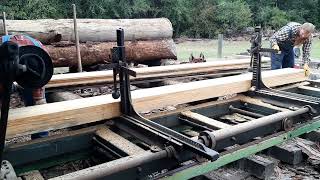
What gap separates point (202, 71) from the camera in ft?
13.6

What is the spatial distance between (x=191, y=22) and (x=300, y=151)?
61.6 feet

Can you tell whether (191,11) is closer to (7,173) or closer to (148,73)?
(148,73)

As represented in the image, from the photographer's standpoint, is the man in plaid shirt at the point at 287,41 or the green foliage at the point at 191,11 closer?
the man in plaid shirt at the point at 287,41

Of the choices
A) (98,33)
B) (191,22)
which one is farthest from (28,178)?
(191,22)

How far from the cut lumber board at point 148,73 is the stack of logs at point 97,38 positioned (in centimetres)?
175

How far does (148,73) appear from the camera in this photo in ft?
12.4

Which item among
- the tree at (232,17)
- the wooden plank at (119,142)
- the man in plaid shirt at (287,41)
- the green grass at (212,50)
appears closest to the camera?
the wooden plank at (119,142)

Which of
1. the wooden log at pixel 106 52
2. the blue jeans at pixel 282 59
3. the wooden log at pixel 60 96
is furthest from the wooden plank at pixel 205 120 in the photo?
the blue jeans at pixel 282 59

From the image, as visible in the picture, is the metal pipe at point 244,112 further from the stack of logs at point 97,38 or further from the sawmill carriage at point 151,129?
the stack of logs at point 97,38

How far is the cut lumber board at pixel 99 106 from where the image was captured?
6.84 feet

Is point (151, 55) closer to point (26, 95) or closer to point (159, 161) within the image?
point (26, 95)

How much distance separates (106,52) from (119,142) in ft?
13.1

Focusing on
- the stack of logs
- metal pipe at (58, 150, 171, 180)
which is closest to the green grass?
the stack of logs

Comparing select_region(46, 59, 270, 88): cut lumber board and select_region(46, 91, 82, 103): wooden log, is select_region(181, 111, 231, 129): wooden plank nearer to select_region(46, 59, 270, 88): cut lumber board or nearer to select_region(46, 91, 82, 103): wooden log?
select_region(46, 59, 270, 88): cut lumber board
